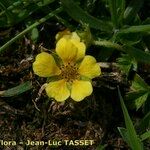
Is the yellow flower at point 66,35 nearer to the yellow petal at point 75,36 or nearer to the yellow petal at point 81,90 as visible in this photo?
the yellow petal at point 75,36

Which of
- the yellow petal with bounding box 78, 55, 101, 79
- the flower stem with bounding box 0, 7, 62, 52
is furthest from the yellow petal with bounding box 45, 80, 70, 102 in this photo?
the flower stem with bounding box 0, 7, 62, 52

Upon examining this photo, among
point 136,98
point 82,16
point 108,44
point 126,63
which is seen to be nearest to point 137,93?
point 136,98

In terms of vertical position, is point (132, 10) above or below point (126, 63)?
above

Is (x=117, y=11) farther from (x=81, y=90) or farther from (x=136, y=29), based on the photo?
(x=81, y=90)

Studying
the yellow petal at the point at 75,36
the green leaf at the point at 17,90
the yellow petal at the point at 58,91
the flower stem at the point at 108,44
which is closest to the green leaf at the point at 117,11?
the flower stem at the point at 108,44

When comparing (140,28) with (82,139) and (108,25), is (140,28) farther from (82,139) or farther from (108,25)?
(82,139)

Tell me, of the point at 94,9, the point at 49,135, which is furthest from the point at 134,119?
the point at 94,9

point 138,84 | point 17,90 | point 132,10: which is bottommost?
point 17,90
